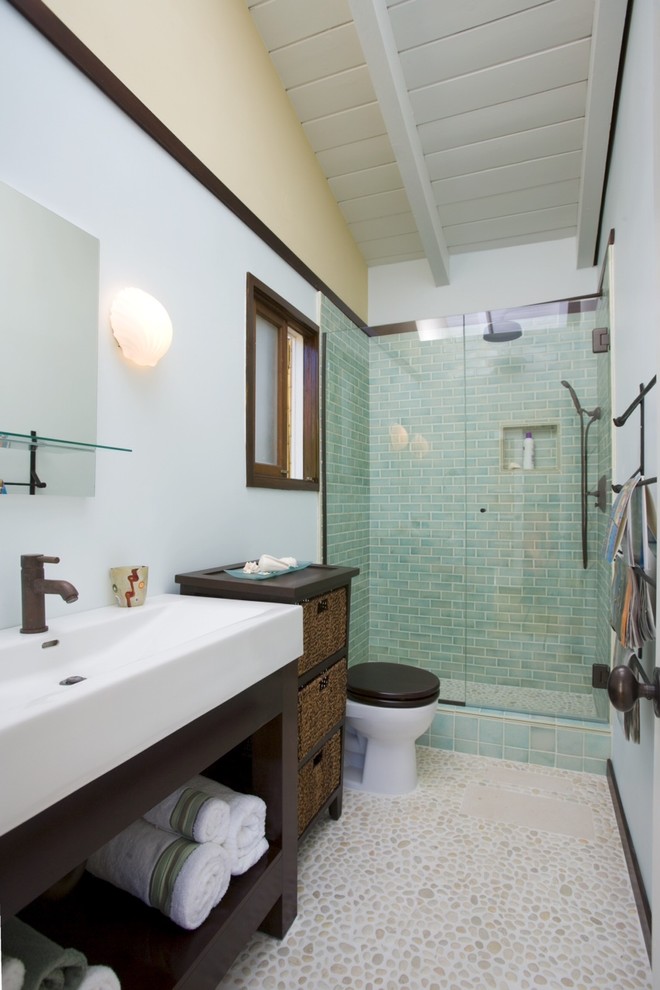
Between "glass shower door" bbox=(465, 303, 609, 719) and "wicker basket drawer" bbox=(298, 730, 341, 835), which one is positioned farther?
"glass shower door" bbox=(465, 303, 609, 719)

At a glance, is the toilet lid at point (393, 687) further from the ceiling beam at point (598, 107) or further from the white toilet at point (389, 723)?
the ceiling beam at point (598, 107)

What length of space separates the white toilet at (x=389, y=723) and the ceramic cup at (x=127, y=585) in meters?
1.04

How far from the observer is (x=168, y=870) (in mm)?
1112

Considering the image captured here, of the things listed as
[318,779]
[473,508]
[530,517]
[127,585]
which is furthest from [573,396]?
[127,585]

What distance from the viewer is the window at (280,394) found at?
2125 mm

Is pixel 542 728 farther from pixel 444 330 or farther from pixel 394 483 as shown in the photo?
pixel 444 330

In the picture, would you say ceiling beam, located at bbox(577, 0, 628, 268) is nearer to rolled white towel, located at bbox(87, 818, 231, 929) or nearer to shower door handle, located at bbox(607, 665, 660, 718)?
shower door handle, located at bbox(607, 665, 660, 718)

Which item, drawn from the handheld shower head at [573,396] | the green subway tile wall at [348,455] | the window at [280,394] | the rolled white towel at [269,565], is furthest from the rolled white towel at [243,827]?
the handheld shower head at [573,396]

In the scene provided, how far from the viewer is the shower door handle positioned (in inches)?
37.7

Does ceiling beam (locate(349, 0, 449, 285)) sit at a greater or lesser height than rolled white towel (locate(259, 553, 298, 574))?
greater

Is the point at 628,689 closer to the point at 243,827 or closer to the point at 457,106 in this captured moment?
the point at 243,827

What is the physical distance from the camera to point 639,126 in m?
1.55

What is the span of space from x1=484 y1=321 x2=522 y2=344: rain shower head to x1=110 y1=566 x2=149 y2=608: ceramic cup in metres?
2.35

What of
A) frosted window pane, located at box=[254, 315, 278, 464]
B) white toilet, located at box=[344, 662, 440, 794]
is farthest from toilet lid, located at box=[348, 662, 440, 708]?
frosted window pane, located at box=[254, 315, 278, 464]
